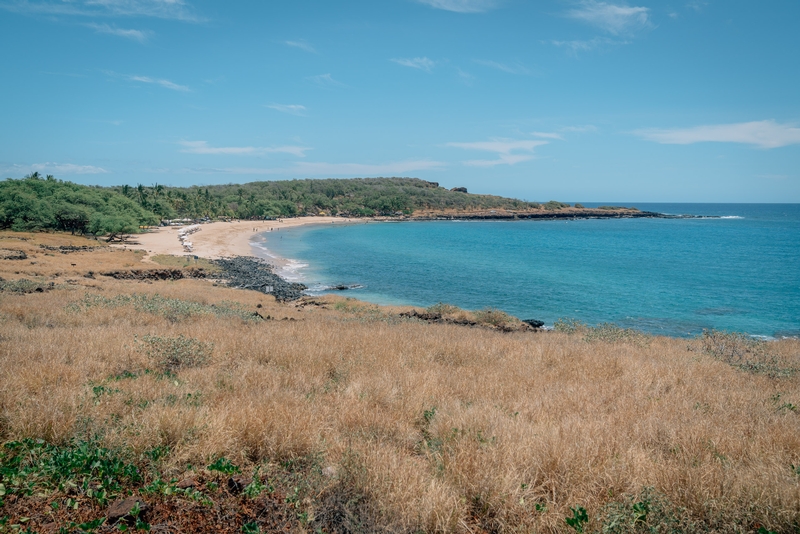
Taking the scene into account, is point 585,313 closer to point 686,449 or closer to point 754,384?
point 754,384

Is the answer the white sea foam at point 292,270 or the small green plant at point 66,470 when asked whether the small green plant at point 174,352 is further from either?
the white sea foam at point 292,270

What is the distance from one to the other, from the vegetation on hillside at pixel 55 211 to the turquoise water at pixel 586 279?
70.1 ft

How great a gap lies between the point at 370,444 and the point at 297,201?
536ft

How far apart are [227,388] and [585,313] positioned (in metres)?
27.7

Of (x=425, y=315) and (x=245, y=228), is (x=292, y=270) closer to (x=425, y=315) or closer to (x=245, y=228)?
(x=425, y=315)

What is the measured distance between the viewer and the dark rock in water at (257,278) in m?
33.6

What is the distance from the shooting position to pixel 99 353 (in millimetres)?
7555

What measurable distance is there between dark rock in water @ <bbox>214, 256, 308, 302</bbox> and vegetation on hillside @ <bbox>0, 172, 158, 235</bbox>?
2311 centimetres

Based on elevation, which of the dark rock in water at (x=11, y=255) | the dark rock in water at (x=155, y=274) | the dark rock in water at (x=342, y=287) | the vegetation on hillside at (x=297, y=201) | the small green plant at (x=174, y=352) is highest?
the vegetation on hillside at (x=297, y=201)

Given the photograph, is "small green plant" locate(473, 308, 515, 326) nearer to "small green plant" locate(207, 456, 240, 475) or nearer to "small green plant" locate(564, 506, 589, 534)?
"small green plant" locate(564, 506, 589, 534)

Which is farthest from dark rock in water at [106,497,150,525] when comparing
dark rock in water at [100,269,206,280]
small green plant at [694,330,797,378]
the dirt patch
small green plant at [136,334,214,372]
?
the dirt patch

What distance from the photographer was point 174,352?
26.4 feet

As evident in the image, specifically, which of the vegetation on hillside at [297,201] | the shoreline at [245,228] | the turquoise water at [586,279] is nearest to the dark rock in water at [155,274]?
the shoreline at [245,228]

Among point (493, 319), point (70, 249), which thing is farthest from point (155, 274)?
point (493, 319)
